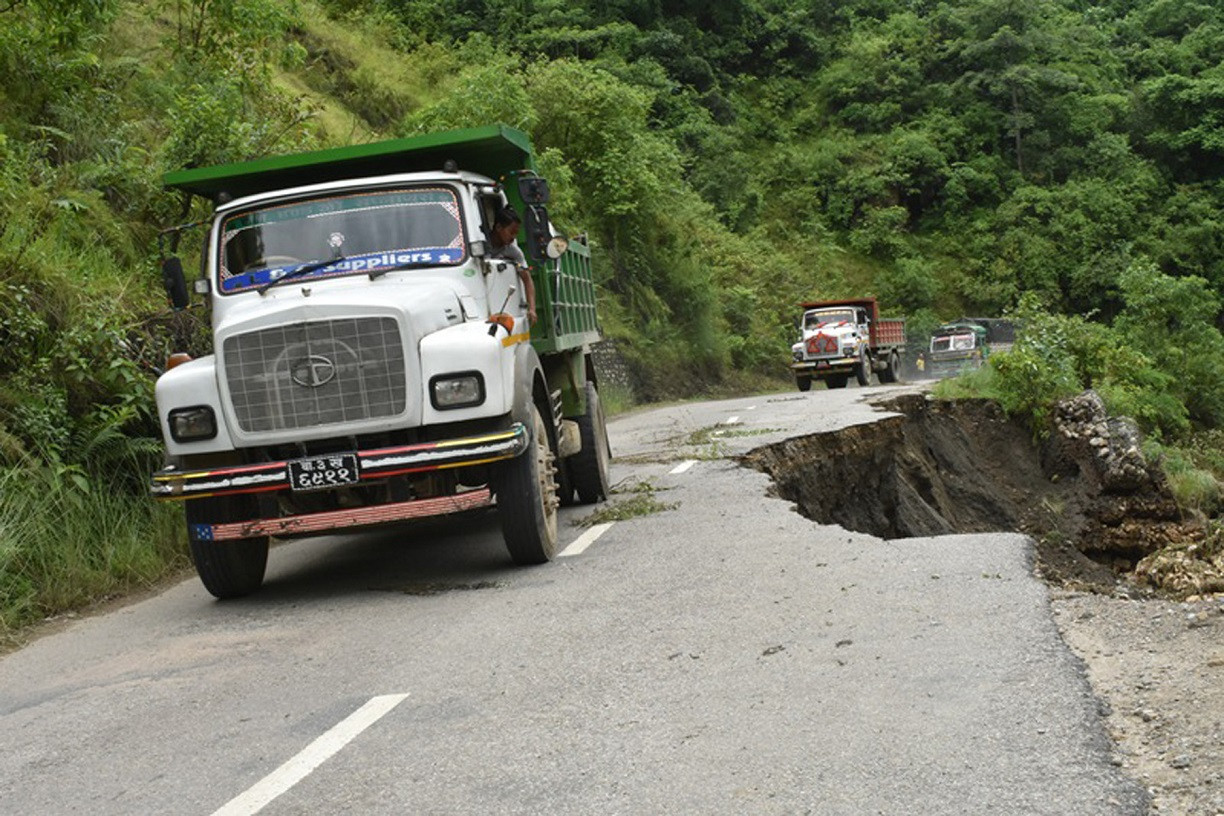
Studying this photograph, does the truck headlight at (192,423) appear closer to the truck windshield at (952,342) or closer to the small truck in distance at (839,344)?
the small truck in distance at (839,344)

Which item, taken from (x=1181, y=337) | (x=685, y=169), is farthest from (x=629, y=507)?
(x=685, y=169)

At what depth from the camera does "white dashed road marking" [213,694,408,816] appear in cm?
419

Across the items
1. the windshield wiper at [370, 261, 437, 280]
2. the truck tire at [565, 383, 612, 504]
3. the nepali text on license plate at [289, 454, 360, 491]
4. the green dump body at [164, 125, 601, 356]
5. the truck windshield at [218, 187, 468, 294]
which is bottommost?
the truck tire at [565, 383, 612, 504]

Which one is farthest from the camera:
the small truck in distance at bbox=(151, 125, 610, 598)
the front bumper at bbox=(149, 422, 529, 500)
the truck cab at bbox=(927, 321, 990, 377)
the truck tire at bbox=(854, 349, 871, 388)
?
the truck cab at bbox=(927, 321, 990, 377)

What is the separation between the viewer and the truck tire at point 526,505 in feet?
25.6

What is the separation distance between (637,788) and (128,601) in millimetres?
5568

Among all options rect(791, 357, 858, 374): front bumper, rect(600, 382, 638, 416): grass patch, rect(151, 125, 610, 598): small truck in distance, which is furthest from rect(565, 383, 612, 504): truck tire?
rect(791, 357, 858, 374): front bumper

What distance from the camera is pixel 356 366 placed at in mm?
7441

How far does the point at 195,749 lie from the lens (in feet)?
16.1

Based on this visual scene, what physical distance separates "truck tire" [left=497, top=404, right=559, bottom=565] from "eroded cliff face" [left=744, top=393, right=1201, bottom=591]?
15.1 ft

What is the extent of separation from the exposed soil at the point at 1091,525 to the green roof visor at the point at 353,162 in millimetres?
4897

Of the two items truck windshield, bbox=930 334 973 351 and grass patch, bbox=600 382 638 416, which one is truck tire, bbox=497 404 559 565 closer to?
grass patch, bbox=600 382 638 416

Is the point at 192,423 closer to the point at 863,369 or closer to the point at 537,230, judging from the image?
the point at 537,230

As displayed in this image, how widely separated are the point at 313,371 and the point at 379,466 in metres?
0.73
